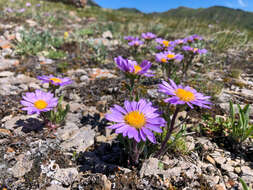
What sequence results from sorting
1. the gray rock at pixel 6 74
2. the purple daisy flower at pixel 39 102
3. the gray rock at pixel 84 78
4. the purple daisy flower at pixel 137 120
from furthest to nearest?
1. the gray rock at pixel 84 78
2. the gray rock at pixel 6 74
3. the purple daisy flower at pixel 39 102
4. the purple daisy flower at pixel 137 120

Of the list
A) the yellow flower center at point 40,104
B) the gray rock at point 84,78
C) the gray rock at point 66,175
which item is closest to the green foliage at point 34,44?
the gray rock at point 84,78

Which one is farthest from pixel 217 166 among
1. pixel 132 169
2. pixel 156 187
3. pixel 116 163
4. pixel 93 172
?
pixel 93 172

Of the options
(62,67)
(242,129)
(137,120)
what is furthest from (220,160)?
(62,67)

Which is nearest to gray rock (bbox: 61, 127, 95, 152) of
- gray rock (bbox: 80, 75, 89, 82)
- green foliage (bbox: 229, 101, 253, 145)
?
gray rock (bbox: 80, 75, 89, 82)

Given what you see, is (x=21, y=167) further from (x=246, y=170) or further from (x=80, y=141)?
(x=246, y=170)

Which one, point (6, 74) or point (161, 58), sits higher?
point (161, 58)

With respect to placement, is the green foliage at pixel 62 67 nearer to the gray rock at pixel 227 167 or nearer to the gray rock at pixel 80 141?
the gray rock at pixel 80 141
